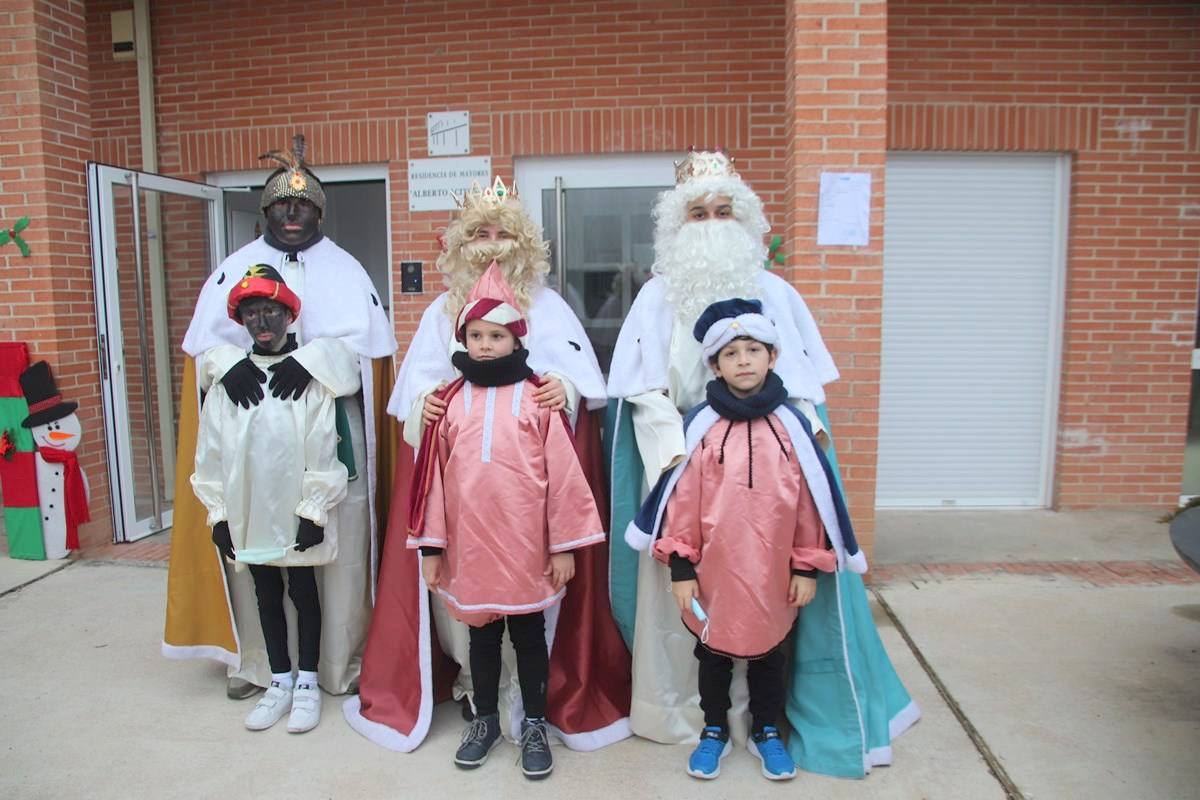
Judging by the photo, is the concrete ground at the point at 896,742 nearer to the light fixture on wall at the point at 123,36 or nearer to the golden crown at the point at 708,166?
the golden crown at the point at 708,166


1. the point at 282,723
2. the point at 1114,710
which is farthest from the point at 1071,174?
the point at 282,723

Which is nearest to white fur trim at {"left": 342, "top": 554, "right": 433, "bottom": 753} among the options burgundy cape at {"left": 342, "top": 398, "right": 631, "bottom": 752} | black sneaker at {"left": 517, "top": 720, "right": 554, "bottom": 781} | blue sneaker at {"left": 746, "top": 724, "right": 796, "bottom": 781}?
burgundy cape at {"left": 342, "top": 398, "right": 631, "bottom": 752}

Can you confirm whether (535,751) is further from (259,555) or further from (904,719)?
(904,719)

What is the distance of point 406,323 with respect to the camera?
573cm

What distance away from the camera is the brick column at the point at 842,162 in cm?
404

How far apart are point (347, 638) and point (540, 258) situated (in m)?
1.66

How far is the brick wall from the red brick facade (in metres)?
0.01

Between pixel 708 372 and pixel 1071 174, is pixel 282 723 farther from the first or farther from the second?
pixel 1071 174

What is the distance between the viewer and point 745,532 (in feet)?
8.34

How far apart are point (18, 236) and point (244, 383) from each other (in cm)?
298

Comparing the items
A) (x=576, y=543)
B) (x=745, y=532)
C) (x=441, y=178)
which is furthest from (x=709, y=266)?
(x=441, y=178)

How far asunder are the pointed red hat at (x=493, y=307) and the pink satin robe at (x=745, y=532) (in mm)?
720

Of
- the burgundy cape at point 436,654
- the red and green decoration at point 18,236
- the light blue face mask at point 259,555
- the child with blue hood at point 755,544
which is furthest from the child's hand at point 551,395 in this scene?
the red and green decoration at point 18,236

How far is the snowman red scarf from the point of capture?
479 cm
